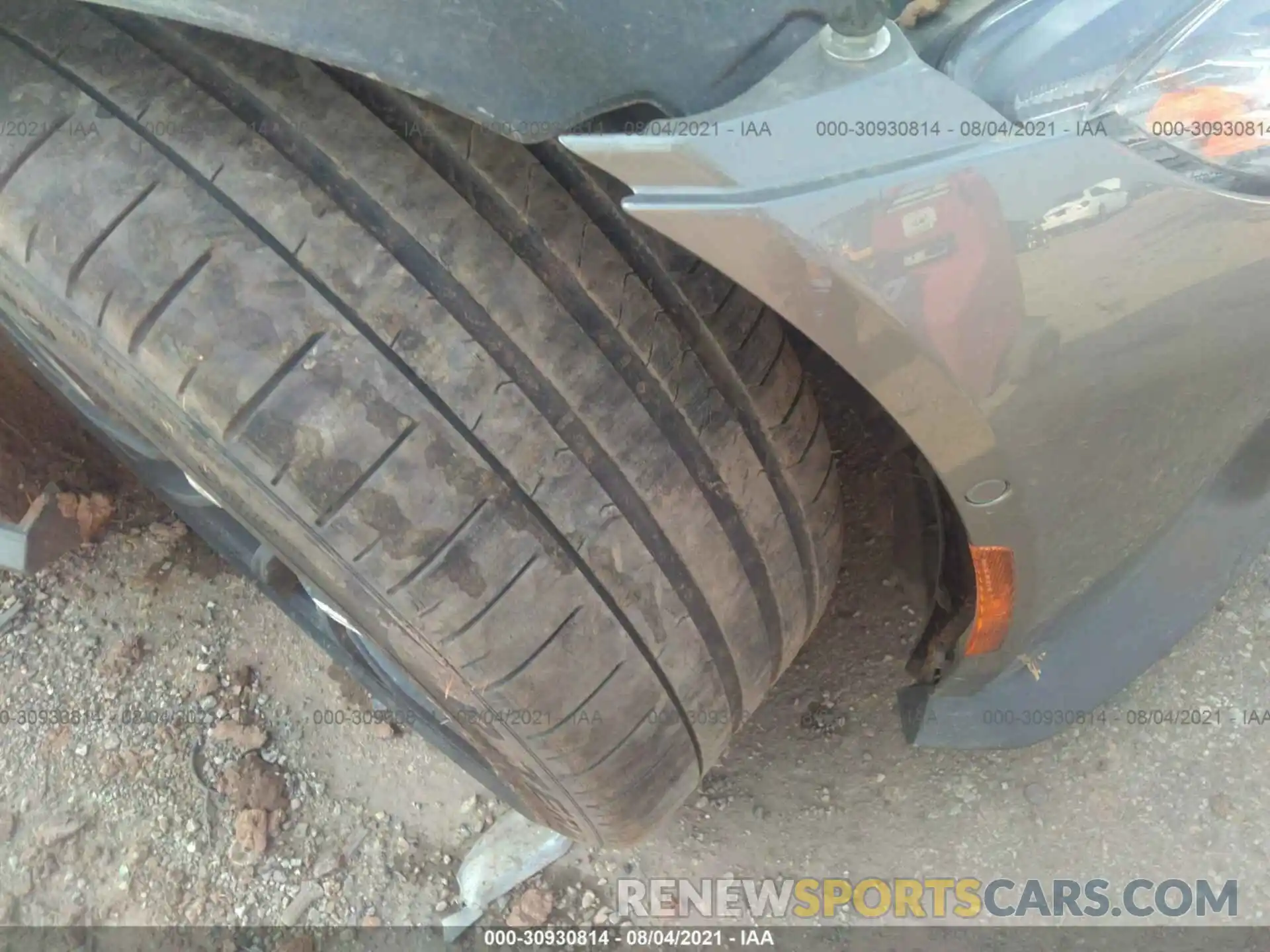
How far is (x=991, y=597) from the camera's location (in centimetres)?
127

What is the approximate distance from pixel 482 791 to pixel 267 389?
110 centimetres

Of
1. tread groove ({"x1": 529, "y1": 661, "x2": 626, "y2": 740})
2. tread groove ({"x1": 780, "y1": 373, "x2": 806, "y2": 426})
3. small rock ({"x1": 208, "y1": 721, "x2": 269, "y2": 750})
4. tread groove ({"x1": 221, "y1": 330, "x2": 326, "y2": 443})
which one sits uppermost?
tread groove ({"x1": 221, "y1": 330, "x2": 326, "y2": 443})

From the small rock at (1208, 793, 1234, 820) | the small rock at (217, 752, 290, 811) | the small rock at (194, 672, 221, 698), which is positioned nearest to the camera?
the small rock at (1208, 793, 1234, 820)

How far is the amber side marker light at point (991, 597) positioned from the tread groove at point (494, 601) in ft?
1.64

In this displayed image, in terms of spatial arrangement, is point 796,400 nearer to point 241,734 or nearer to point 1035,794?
point 1035,794


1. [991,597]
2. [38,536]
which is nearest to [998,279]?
[991,597]

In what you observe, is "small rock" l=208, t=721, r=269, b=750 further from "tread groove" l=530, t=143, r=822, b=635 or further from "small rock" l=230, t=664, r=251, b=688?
"tread groove" l=530, t=143, r=822, b=635

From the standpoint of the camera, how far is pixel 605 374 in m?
1.08

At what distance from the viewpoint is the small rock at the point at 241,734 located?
1.96 metres

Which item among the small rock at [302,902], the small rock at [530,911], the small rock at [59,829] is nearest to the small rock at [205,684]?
the small rock at [59,829]

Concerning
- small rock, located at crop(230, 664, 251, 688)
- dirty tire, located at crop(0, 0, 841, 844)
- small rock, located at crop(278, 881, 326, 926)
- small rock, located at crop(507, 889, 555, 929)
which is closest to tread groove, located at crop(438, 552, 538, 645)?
dirty tire, located at crop(0, 0, 841, 844)

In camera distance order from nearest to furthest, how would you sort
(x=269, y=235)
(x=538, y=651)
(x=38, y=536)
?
(x=269, y=235), (x=538, y=651), (x=38, y=536)

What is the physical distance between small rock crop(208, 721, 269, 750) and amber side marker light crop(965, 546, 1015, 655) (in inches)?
52.3

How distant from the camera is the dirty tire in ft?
3.33
